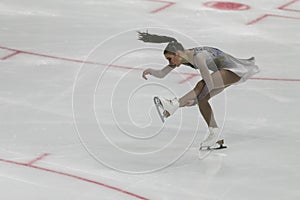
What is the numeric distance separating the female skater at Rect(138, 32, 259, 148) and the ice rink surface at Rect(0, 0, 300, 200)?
10.6 inches

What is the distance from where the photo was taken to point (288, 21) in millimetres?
8305

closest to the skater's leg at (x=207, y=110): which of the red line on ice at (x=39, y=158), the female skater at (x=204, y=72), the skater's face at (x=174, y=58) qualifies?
the female skater at (x=204, y=72)

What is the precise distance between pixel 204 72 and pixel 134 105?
105 centimetres

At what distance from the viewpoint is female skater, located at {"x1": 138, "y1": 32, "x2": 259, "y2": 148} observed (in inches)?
213

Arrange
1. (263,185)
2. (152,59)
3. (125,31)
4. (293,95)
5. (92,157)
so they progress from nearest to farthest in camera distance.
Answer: (263,185) < (92,157) < (293,95) < (152,59) < (125,31)

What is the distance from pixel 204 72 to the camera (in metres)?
5.44

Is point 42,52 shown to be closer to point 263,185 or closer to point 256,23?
point 256,23

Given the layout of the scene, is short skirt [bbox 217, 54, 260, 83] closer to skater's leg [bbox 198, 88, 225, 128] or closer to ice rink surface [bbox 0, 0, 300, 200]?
skater's leg [bbox 198, 88, 225, 128]

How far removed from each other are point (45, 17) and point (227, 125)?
116 inches

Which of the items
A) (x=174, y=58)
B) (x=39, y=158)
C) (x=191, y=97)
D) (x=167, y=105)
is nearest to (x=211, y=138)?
(x=191, y=97)

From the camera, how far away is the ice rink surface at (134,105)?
525 cm

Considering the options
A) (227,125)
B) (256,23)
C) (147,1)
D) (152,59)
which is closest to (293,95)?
(227,125)

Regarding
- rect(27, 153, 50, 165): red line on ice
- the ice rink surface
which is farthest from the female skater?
rect(27, 153, 50, 165): red line on ice

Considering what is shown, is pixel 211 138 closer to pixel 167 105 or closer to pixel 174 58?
pixel 167 105
